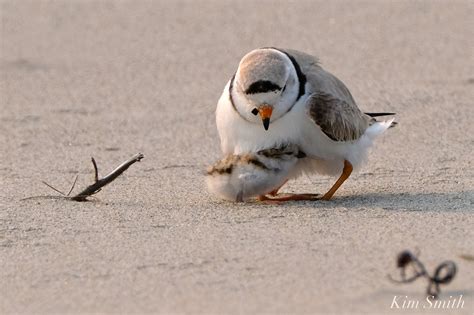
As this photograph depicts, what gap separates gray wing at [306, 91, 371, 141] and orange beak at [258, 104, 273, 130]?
0.77 ft

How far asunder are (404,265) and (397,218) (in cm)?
104

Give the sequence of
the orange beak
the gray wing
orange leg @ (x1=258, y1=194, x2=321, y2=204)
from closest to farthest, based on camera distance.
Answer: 1. the orange beak
2. the gray wing
3. orange leg @ (x1=258, y1=194, x2=321, y2=204)

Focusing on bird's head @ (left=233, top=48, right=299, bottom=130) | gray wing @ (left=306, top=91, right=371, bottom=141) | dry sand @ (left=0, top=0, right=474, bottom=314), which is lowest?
dry sand @ (left=0, top=0, right=474, bottom=314)

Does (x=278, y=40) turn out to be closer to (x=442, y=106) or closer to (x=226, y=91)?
(x=442, y=106)

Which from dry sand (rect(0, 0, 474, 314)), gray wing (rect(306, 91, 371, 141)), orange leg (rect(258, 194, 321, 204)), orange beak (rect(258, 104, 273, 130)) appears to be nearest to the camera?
dry sand (rect(0, 0, 474, 314))

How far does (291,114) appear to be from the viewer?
5520mm

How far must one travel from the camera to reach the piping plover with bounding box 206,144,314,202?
18.3ft

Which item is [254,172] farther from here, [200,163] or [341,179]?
[200,163]

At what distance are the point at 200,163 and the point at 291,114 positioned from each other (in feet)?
4.09

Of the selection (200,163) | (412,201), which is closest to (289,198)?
(412,201)

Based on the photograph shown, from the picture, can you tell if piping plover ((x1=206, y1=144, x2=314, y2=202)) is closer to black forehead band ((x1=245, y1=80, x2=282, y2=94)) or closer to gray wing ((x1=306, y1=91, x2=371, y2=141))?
gray wing ((x1=306, y1=91, x2=371, y2=141))

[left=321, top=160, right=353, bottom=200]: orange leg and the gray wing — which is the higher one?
the gray wing

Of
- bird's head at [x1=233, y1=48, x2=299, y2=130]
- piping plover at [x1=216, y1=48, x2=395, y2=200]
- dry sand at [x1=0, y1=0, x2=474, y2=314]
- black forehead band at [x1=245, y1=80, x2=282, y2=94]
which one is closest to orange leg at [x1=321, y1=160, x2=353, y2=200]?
piping plover at [x1=216, y1=48, x2=395, y2=200]

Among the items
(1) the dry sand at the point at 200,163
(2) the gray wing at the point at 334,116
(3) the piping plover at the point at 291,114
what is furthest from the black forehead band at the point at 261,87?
(1) the dry sand at the point at 200,163
